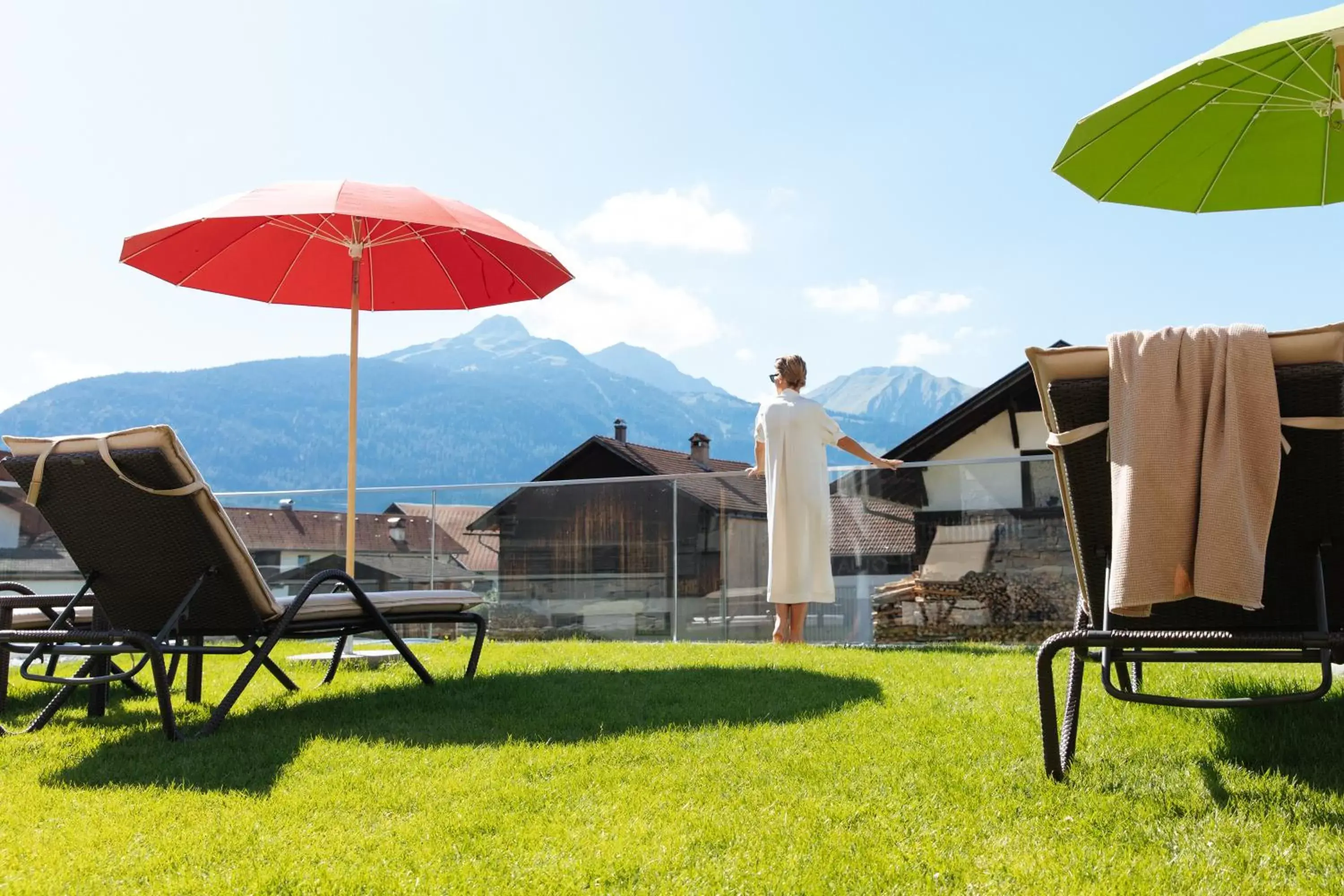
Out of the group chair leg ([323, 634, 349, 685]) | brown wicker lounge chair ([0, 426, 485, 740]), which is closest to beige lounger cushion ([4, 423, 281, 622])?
brown wicker lounge chair ([0, 426, 485, 740])

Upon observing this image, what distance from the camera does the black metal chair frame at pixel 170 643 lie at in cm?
348

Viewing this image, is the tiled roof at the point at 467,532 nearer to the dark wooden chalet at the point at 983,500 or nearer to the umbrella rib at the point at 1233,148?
the dark wooden chalet at the point at 983,500

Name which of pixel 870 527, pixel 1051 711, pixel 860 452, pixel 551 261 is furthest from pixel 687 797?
pixel 870 527

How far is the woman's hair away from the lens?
22.1 feet

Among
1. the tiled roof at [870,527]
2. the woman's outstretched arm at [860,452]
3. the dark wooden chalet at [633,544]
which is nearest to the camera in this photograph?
the woman's outstretched arm at [860,452]

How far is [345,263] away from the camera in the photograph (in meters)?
6.77

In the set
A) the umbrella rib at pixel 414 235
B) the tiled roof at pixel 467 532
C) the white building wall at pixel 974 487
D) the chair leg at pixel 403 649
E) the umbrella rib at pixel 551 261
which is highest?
the umbrella rib at pixel 414 235

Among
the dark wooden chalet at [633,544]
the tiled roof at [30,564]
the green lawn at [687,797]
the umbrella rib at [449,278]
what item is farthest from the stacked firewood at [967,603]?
the tiled roof at [30,564]

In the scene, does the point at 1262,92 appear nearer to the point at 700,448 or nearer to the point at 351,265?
the point at 351,265

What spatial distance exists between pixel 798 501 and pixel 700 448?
1601 inches

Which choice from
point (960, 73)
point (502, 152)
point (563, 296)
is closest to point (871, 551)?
point (563, 296)

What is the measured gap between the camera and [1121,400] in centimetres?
249

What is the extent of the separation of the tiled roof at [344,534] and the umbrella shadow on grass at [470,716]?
15.0 ft

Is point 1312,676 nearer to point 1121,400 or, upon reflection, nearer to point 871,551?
point 1121,400
